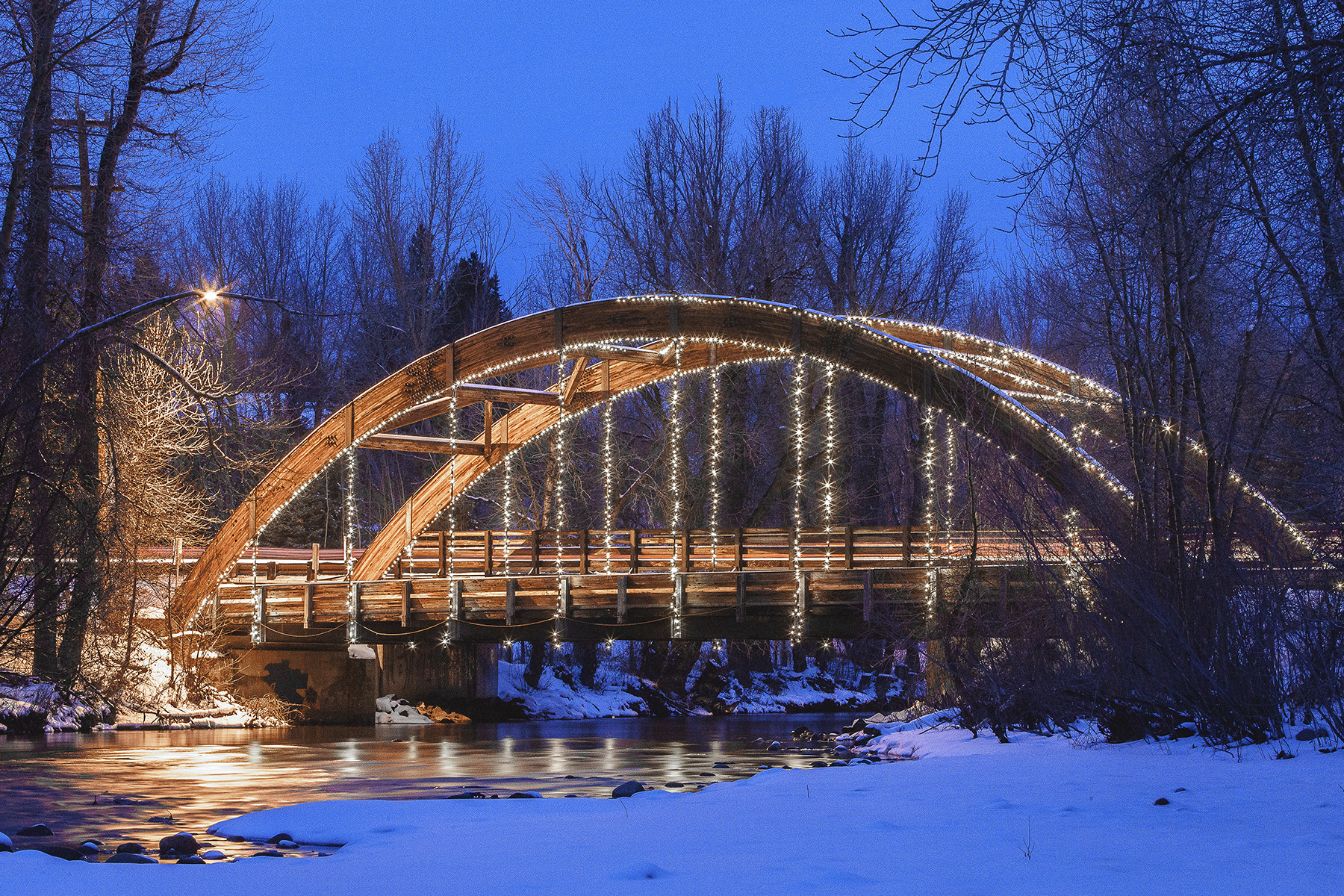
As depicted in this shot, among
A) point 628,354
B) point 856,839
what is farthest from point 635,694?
point 856,839

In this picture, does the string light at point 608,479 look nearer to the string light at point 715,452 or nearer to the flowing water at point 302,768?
the string light at point 715,452

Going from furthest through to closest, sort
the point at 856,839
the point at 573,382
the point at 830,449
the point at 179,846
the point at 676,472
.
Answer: the point at 830,449
the point at 676,472
the point at 573,382
the point at 179,846
the point at 856,839

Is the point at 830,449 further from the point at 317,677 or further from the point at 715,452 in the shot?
the point at 317,677

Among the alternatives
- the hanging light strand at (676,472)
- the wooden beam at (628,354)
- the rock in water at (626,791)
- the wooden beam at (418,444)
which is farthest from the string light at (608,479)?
the rock in water at (626,791)

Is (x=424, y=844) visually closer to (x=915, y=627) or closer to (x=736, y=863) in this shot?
(x=736, y=863)

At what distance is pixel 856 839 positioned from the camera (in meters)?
5.71

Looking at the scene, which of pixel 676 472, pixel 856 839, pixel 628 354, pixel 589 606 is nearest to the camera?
pixel 856 839

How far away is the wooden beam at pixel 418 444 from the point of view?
899 inches

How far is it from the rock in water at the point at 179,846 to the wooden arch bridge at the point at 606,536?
11.1 meters

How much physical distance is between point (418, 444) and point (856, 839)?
18584mm

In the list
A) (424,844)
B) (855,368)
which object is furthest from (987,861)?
(855,368)

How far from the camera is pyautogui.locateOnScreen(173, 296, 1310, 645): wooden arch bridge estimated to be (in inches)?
757

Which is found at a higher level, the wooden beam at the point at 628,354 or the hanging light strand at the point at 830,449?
the wooden beam at the point at 628,354

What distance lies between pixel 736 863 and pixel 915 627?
1101 cm
